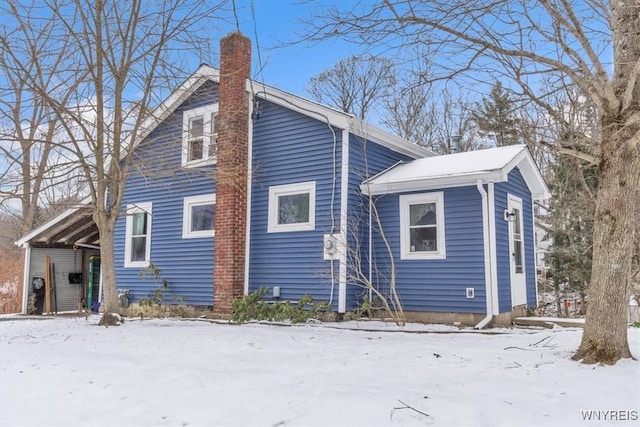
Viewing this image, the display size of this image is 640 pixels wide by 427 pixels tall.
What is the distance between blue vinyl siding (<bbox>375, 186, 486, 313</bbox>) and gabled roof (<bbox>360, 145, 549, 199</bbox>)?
351mm

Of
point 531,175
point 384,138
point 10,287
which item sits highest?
point 384,138

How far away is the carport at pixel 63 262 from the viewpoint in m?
12.7

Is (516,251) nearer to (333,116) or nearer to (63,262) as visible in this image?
(333,116)

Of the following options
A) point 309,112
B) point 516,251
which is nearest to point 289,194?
A: point 309,112

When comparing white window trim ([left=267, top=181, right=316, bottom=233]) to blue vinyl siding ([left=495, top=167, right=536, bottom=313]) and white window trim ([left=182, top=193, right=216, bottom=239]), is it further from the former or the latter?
blue vinyl siding ([left=495, top=167, right=536, bottom=313])

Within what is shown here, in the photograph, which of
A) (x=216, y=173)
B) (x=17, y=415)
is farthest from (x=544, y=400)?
(x=216, y=173)

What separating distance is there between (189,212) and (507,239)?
681 cm

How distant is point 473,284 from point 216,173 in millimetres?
5346

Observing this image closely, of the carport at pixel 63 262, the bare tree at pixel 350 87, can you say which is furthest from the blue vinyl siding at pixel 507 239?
the bare tree at pixel 350 87

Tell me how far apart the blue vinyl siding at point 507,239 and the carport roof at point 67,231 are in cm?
962

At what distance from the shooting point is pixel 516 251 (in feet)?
31.1

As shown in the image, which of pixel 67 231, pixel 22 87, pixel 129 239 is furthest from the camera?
pixel 67 231

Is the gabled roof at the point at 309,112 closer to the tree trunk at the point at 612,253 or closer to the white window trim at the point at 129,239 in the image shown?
the white window trim at the point at 129,239

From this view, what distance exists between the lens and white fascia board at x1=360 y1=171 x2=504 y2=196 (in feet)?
25.9
